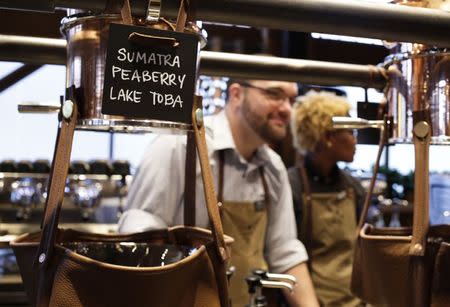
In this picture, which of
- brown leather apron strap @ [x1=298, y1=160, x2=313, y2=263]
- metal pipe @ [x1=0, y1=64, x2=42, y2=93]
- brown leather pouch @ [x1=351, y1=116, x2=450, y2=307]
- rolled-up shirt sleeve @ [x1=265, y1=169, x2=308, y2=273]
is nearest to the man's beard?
rolled-up shirt sleeve @ [x1=265, y1=169, x2=308, y2=273]

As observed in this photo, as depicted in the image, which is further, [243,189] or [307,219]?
[307,219]

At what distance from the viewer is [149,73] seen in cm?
80

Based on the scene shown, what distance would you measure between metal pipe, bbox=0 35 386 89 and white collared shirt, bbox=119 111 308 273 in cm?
83

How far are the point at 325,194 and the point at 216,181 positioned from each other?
3.27 feet

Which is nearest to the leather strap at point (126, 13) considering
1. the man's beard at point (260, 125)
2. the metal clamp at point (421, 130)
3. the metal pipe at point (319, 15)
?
the metal pipe at point (319, 15)

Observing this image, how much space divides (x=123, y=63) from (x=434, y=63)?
505mm

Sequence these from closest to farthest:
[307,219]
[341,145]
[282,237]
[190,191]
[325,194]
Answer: [190,191]
[282,237]
[307,219]
[325,194]
[341,145]

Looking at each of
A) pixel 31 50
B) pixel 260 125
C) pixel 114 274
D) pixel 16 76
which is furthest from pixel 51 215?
pixel 16 76

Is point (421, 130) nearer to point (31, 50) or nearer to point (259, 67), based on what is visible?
point (259, 67)

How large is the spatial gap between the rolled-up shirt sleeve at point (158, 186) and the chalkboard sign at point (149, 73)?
1.09m

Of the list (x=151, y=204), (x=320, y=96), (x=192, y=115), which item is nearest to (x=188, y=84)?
(x=192, y=115)

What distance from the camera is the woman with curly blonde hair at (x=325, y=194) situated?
2.98 m

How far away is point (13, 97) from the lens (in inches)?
233

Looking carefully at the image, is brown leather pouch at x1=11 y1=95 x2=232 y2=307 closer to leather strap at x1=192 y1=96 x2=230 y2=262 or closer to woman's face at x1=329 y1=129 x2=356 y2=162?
leather strap at x1=192 y1=96 x2=230 y2=262
